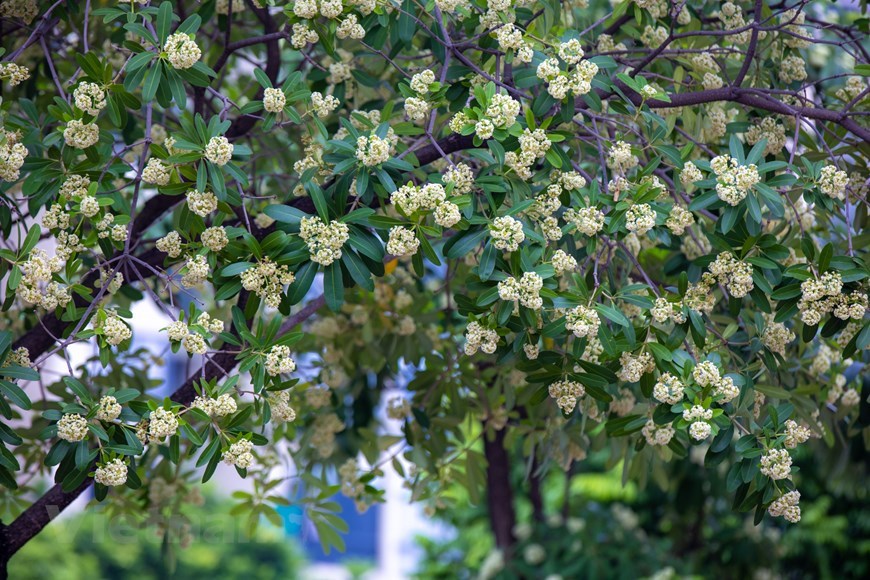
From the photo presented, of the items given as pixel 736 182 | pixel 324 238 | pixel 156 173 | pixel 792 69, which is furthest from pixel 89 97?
pixel 792 69

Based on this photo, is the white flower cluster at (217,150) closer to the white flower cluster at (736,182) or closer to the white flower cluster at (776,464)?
the white flower cluster at (736,182)

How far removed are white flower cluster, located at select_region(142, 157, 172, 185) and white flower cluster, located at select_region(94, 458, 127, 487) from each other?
1.94 feet

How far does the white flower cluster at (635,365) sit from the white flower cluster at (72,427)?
1.10 m

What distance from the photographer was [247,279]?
6.24 ft

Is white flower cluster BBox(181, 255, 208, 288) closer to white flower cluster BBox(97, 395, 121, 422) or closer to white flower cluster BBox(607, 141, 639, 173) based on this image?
white flower cluster BBox(97, 395, 121, 422)

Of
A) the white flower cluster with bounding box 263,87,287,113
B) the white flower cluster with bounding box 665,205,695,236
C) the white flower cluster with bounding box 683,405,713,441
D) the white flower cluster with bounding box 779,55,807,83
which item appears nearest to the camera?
the white flower cluster with bounding box 683,405,713,441

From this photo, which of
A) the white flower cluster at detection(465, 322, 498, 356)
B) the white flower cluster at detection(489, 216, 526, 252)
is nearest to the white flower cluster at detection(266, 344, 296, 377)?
the white flower cluster at detection(465, 322, 498, 356)

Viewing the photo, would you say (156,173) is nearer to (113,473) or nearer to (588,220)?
(113,473)

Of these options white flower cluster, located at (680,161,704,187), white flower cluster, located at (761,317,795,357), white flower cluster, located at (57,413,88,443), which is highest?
white flower cluster, located at (680,161,704,187)

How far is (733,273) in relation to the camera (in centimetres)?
204

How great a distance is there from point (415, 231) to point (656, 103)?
781 mm

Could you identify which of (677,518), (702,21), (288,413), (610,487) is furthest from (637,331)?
(610,487)

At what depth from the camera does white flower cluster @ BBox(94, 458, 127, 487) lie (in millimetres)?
1833

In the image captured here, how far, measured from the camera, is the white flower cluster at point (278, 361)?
75.4 inches
